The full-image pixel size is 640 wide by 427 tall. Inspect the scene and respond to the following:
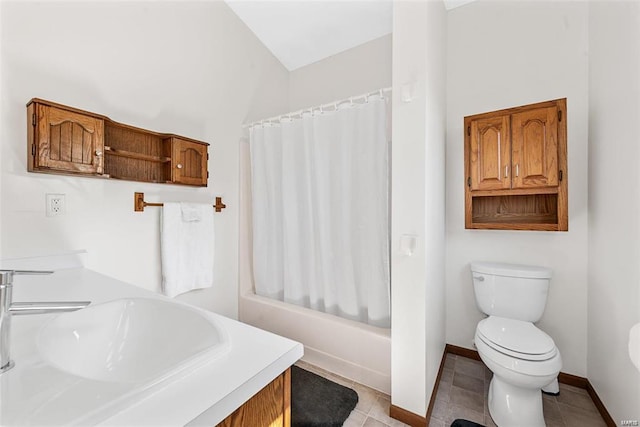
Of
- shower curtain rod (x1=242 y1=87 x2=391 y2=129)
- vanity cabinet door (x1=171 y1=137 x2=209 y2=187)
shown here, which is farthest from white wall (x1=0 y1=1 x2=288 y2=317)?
shower curtain rod (x1=242 y1=87 x2=391 y2=129)

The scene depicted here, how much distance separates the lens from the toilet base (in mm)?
1377

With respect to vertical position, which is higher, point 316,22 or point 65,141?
point 316,22

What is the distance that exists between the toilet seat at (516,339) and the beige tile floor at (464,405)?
423 mm

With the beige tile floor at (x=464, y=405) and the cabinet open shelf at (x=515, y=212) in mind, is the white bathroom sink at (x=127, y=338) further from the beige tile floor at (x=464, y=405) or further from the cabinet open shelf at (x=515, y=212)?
the cabinet open shelf at (x=515, y=212)

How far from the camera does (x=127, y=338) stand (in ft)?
2.93

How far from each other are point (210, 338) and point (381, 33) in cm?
255

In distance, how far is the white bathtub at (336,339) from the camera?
1.65m

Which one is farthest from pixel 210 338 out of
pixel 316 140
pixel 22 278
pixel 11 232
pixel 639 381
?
pixel 639 381

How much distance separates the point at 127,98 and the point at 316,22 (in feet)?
5.26

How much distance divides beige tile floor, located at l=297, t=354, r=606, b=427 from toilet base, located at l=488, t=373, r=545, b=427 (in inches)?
3.3

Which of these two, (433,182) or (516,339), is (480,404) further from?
(433,182)

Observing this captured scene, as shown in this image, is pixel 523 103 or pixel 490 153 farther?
pixel 523 103

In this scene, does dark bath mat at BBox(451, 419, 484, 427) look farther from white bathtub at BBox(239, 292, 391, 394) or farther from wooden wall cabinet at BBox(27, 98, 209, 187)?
wooden wall cabinet at BBox(27, 98, 209, 187)

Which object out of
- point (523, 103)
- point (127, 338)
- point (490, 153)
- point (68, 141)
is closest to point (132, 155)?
point (68, 141)
